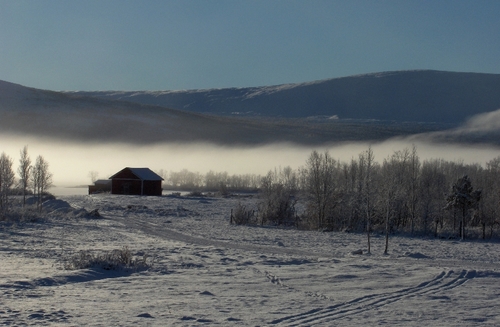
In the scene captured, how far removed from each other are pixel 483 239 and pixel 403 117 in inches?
6543

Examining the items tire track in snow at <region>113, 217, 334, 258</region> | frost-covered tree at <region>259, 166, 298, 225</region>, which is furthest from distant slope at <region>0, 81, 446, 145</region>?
tire track in snow at <region>113, 217, 334, 258</region>

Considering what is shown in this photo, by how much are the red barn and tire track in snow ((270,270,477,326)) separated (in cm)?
5366

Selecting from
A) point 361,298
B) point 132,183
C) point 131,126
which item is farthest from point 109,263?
point 131,126

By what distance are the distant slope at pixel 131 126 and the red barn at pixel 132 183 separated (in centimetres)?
5940

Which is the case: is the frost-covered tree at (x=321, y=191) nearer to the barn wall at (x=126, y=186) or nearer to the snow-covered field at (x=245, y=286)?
the snow-covered field at (x=245, y=286)

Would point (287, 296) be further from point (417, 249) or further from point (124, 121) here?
point (124, 121)

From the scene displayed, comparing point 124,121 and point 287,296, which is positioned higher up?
point 124,121

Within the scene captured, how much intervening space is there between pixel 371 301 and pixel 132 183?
56.8m

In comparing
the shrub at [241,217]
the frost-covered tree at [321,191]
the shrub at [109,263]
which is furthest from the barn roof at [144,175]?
the shrub at [109,263]

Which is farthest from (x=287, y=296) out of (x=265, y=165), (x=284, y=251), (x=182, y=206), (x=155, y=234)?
(x=265, y=165)

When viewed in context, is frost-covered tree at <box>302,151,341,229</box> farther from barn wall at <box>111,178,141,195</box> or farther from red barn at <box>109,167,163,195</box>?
barn wall at <box>111,178,141,195</box>

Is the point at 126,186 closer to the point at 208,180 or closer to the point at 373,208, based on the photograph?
the point at 373,208

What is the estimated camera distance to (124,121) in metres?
132

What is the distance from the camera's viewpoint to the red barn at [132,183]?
6569 centimetres
